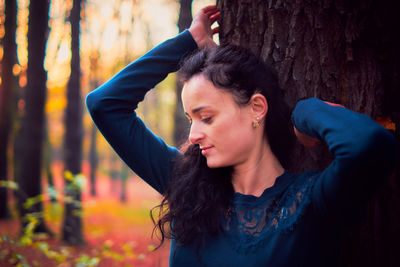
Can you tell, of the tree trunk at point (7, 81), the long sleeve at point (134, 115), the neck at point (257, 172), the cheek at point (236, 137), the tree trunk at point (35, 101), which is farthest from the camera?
the tree trunk at point (7, 81)

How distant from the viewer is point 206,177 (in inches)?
77.6

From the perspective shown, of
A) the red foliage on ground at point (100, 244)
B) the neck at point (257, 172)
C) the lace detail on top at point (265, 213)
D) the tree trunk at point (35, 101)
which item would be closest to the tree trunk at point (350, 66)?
the neck at point (257, 172)

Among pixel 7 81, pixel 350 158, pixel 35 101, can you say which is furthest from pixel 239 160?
pixel 7 81

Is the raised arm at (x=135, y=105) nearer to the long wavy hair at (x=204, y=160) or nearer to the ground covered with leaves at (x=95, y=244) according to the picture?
the long wavy hair at (x=204, y=160)

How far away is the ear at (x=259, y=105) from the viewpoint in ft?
5.83

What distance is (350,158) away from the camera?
1303 millimetres

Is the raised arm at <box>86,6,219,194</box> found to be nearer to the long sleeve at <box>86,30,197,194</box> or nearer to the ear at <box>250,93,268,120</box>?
the long sleeve at <box>86,30,197,194</box>

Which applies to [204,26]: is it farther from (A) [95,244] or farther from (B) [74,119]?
(A) [95,244]

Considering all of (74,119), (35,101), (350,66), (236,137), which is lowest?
(74,119)

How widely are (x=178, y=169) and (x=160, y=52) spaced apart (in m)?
0.82

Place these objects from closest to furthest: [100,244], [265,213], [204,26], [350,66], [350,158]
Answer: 1. [350,158]
2. [265,213]
3. [350,66]
4. [204,26]
5. [100,244]

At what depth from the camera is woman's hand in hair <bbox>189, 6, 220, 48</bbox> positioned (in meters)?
2.20

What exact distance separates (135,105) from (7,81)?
403 inches

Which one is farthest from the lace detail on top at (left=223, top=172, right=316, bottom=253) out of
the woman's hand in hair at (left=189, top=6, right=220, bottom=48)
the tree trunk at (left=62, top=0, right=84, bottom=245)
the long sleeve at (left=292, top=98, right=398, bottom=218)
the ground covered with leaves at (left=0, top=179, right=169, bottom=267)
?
the tree trunk at (left=62, top=0, right=84, bottom=245)
